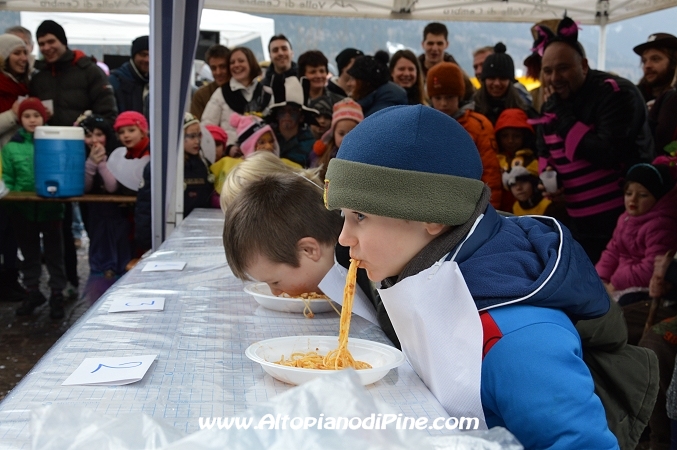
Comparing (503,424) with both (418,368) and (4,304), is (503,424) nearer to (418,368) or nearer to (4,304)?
(418,368)

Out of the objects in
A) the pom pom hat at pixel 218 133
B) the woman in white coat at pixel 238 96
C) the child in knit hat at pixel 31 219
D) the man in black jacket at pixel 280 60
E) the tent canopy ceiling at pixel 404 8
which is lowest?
the child in knit hat at pixel 31 219

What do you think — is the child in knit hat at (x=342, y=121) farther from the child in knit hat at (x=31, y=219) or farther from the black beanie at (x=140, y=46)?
the black beanie at (x=140, y=46)

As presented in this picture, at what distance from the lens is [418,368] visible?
4.70 ft

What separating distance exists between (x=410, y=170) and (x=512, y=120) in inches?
164

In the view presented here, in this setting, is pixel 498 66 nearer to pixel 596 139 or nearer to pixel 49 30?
pixel 596 139

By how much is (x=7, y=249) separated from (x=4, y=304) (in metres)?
0.50

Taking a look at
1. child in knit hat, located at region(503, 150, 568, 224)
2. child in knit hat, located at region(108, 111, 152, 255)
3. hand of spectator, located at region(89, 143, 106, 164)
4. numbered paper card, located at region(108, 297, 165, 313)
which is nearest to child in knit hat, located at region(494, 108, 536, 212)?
child in knit hat, located at region(503, 150, 568, 224)

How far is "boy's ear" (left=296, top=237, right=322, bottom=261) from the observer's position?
79.1 inches

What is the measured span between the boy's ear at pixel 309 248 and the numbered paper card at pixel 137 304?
421 millimetres

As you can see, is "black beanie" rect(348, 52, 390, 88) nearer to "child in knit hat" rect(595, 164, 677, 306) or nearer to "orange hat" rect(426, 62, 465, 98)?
"orange hat" rect(426, 62, 465, 98)

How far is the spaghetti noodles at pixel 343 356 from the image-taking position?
1452mm

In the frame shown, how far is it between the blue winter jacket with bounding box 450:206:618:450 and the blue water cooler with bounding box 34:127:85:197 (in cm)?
461

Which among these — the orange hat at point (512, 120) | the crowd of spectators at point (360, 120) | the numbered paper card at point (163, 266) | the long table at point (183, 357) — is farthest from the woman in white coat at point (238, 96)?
the long table at point (183, 357)

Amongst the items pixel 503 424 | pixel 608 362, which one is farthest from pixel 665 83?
pixel 503 424
